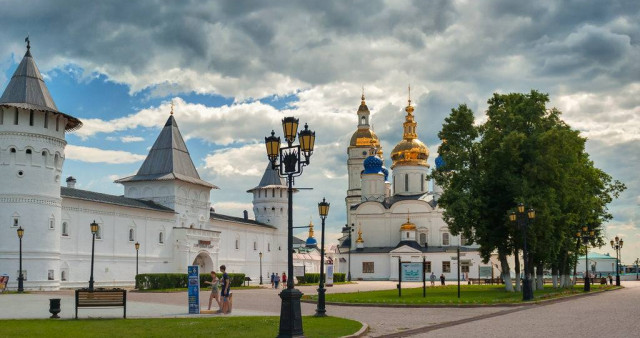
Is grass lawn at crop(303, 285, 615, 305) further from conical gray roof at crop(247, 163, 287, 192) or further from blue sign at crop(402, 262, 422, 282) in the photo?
conical gray roof at crop(247, 163, 287, 192)

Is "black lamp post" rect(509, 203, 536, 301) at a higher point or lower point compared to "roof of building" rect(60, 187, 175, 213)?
lower

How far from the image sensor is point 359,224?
85250mm

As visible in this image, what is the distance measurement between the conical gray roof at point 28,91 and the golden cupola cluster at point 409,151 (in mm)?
52335

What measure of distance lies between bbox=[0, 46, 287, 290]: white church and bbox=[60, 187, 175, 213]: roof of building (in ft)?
0.48

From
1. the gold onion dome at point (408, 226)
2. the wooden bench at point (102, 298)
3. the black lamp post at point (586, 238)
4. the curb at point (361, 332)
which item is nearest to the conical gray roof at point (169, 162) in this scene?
the gold onion dome at point (408, 226)

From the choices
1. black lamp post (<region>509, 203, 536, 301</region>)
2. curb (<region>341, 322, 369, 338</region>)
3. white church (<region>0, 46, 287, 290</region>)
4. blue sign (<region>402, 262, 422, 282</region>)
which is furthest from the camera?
blue sign (<region>402, 262, 422, 282</region>)

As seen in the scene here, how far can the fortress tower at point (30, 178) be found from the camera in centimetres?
4088

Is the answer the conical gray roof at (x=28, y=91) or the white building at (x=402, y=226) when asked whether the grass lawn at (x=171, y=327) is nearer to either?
the conical gray roof at (x=28, y=91)

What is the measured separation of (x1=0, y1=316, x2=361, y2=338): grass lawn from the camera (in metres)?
14.5

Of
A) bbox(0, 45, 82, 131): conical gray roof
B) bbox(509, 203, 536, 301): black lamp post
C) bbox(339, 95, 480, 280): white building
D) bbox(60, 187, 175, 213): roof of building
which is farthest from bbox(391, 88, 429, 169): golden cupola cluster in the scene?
bbox(509, 203, 536, 301): black lamp post

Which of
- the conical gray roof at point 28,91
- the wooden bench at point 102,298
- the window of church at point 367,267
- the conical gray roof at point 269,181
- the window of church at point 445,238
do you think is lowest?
the window of church at point 367,267

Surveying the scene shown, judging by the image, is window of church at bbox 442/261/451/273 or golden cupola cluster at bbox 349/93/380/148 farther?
golden cupola cluster at bbox 349/93/380/148

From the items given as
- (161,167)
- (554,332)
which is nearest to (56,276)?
(161,167)

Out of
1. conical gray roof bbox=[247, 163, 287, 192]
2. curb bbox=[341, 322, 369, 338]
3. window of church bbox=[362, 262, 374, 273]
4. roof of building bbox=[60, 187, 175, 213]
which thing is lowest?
window of church bbox=[362, 262, 374, 273]
